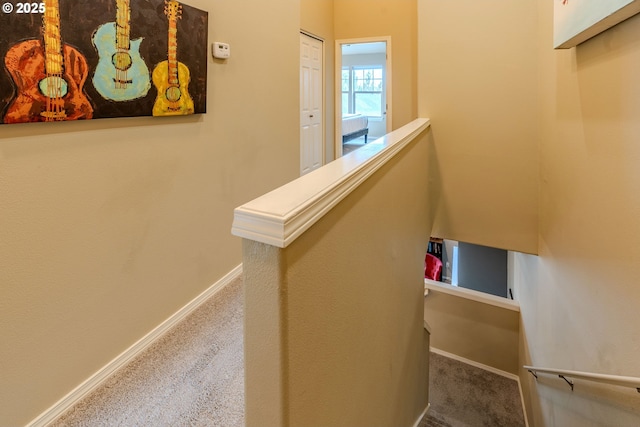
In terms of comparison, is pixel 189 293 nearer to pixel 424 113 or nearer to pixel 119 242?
pixel 119 242

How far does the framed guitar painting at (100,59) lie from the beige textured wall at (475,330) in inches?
147

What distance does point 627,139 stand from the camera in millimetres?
1397

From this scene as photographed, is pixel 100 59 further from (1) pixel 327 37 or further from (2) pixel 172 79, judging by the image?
(1) pixel 327 37

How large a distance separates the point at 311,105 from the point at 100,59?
351 cm

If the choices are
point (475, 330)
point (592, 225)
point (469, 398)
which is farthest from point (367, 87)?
point (592, 225)

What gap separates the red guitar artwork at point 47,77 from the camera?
1.24 meters

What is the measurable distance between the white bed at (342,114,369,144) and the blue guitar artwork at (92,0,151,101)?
6231mm

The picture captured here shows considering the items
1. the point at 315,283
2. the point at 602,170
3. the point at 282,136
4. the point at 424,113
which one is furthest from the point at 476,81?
the point at 315,283

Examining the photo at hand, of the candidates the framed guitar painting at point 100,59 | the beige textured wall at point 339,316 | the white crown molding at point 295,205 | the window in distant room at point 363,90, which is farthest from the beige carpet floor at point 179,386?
the window in distant room at point 363,90

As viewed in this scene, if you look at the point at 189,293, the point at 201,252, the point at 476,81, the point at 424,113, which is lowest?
the point at 189,293

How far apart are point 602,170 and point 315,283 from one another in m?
1.36

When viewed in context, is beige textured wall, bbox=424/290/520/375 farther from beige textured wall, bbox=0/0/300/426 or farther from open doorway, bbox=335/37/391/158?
open doorway, bbox=335/37/391/158

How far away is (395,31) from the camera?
5.07 m

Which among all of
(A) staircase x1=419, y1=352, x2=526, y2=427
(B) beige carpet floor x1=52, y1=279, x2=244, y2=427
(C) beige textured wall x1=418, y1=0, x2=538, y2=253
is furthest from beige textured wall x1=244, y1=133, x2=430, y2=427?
A: (A) staircase x1=419, y1=352, x2=526, y2=427
